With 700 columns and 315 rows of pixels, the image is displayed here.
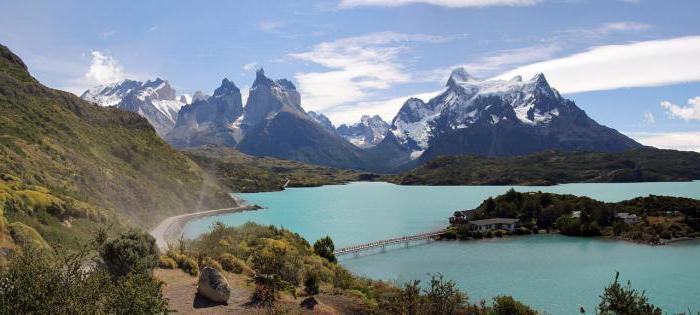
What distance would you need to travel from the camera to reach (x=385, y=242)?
96.6 meters

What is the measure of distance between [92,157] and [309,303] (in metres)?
90.9

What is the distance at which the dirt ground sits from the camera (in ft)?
89.7

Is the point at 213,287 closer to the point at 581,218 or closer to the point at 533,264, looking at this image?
the point at 533,264

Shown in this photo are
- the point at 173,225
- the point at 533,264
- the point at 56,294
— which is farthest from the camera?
the point at 173,225

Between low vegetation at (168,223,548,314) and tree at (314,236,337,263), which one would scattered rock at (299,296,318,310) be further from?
tree at (314,236,337,263)

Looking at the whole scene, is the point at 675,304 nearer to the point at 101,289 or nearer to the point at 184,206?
the point at 101,289

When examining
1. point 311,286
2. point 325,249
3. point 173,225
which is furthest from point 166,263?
point 173,225

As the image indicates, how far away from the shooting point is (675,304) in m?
52.5

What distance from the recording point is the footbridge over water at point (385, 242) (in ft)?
286

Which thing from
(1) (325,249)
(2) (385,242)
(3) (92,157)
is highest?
(3) (92,157)

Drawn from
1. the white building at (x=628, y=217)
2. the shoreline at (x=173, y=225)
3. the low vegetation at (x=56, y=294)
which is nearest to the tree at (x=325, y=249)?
the shoreline at (x=173, y=225)

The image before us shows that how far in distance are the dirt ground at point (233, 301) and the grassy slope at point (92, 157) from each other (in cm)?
2112

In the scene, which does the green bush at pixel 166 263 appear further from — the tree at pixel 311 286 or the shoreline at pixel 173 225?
the shoreline at pixel 173 225

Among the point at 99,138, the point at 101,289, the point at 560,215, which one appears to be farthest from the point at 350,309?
the point at 99,138
